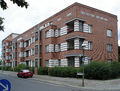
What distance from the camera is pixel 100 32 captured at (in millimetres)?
29094

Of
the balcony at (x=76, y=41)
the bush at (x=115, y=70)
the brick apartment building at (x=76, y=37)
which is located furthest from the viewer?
the brick apartment building at (x=76, y=37)

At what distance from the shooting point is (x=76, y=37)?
993 inches

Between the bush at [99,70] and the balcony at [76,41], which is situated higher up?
the balcony at [76,41]

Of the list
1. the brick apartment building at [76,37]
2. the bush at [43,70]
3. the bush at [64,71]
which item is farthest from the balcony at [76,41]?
the bush at [43,70]

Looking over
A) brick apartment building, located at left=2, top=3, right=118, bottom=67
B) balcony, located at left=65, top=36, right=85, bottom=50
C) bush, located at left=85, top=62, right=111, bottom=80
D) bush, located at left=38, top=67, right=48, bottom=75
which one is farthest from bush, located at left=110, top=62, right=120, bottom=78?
bush, located at left=38, top=67, right=48, bottom=75

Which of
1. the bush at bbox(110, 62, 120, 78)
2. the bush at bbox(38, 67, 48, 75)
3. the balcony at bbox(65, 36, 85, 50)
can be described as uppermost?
the balcony at bbox(65, 36, 85, 50)

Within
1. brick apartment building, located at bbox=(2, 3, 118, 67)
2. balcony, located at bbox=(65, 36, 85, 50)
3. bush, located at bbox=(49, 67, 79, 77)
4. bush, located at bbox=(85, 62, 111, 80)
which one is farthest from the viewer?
brick apartment building, located at bbox=(2, 3, 118, 67)

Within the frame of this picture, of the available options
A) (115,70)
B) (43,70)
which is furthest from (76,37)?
(43,70)

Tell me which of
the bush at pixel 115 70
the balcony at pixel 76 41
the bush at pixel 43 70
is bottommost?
the bush at pixel 43 70

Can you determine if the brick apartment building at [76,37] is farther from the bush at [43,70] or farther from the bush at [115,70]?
the bush at [115,70]

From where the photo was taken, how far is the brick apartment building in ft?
85.2

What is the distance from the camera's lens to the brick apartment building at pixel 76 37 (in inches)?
1022

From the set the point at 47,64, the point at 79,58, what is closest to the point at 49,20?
the point at 47,64

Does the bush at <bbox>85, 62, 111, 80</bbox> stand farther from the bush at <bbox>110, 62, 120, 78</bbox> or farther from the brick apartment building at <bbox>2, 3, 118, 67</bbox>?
the brick apartment building at <bbox>2, 3, 118, 67</bbox>
